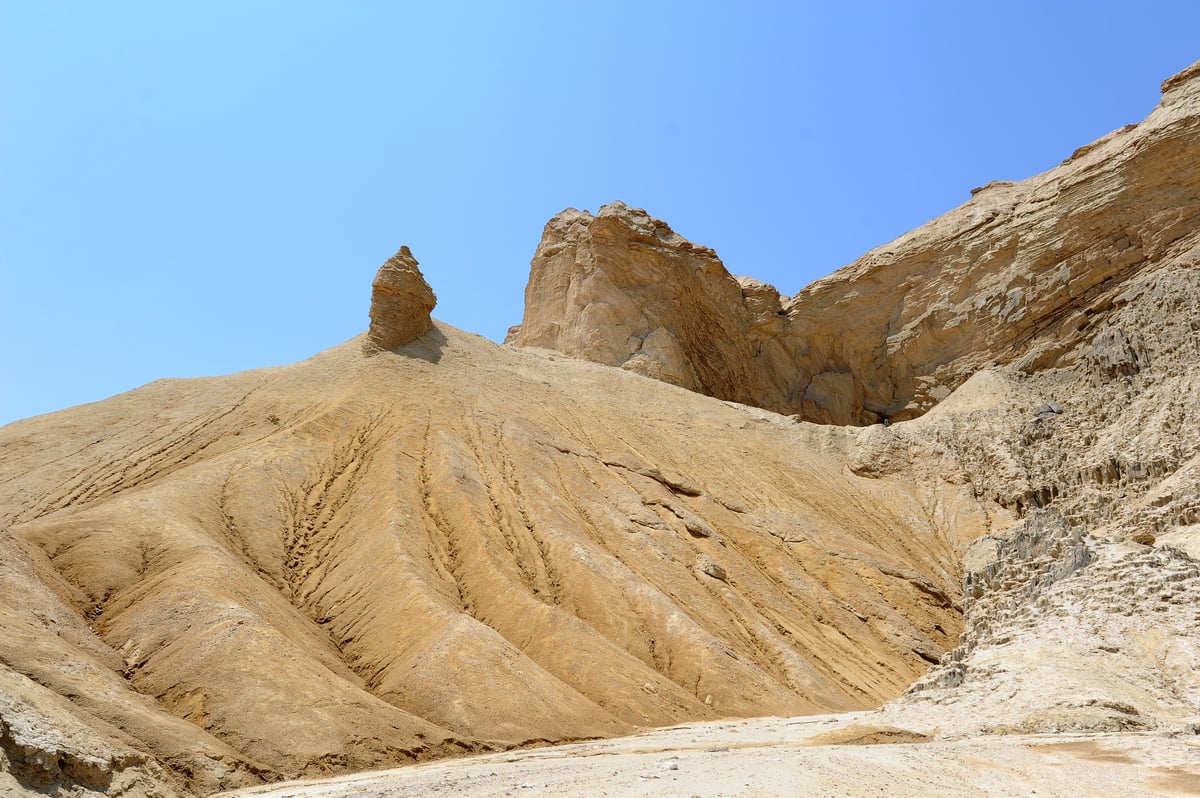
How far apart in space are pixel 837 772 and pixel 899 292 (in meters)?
49.8

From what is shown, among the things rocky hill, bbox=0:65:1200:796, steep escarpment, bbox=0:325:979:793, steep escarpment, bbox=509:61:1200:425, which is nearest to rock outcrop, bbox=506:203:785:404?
steep escarpment, bbox=509:61:1200:425

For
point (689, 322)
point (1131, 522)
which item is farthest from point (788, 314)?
point (1131, 522)

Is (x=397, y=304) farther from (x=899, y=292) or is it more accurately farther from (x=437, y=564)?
(x=899, y=292)

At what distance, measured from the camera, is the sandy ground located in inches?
458

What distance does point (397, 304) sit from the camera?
47.5 m

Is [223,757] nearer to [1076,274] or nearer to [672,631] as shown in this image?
[672,631]

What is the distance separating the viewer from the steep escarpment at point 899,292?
4872cm

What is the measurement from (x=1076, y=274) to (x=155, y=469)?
144ft

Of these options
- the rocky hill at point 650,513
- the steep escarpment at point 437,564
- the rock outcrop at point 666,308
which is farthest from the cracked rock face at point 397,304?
the rock outcrop at point 666,308

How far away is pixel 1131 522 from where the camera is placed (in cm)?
3284

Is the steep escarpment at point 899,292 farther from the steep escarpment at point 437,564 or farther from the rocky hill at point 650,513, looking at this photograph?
the steep escarpment at point 437,564

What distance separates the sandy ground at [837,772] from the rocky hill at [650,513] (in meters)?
1.69

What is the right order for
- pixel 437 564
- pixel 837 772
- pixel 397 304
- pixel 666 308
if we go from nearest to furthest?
pixel 837 772 → pixel 437 564 → pixel 397 304 → pixel 666 308

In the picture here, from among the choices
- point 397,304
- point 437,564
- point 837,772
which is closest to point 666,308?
point 397,304
